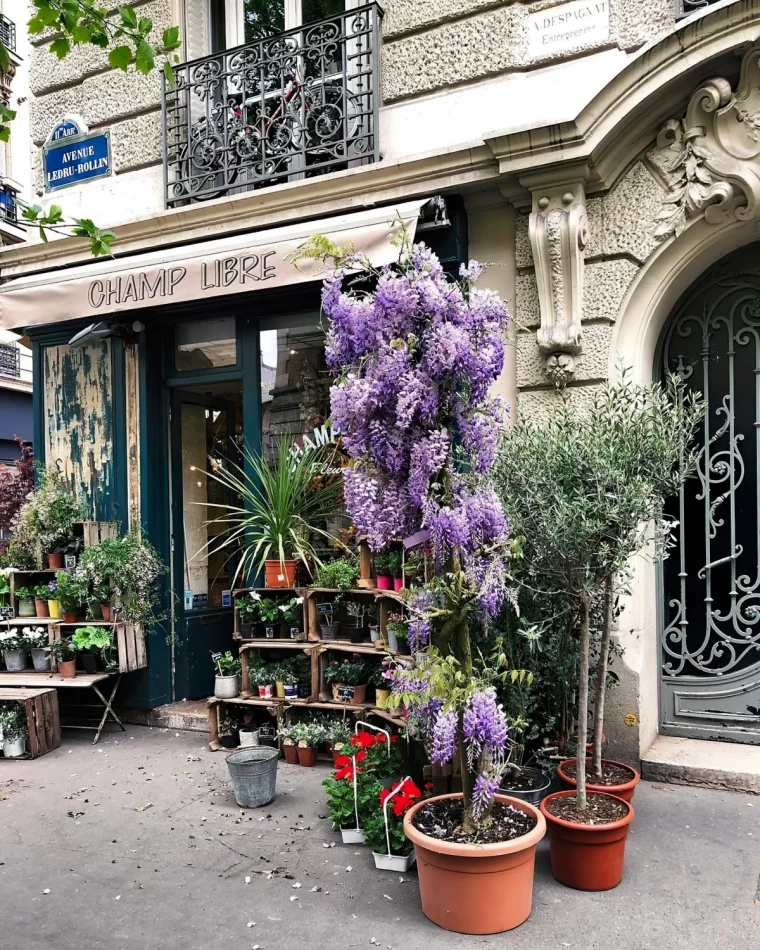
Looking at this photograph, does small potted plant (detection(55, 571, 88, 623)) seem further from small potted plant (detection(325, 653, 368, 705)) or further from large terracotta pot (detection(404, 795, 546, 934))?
large terracotta pot (detection(404, 795, 546, 934))

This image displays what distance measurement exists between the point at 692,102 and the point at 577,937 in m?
4.64

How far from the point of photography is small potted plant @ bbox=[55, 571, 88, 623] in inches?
249

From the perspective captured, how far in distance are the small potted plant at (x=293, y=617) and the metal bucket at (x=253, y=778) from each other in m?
1.17

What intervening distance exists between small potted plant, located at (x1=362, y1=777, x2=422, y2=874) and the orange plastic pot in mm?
2284

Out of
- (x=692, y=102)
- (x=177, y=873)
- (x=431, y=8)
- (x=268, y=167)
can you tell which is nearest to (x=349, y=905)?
(x=177, y=873)

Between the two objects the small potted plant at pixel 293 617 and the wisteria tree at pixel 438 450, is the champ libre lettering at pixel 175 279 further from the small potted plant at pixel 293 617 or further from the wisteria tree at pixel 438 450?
the small potted plant at pixel 293 617

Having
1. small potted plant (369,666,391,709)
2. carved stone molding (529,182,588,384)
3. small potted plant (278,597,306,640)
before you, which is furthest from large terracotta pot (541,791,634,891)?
carved stone molding (529,182,588,384)

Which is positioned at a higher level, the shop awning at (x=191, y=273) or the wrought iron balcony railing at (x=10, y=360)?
the wrought iron balcony railing at (x=10, y=360)

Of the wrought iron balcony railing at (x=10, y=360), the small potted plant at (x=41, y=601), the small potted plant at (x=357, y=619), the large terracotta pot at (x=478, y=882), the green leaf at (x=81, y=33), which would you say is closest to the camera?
the large terracotta pot at (x=478, y=882)

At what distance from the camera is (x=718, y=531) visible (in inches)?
205

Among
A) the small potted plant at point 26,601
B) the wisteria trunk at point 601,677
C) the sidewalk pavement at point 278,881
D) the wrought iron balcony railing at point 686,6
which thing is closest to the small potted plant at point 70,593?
the small potted plant at point 26,601

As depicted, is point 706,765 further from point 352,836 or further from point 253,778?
point 253,778

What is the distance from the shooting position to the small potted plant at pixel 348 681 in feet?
18.0

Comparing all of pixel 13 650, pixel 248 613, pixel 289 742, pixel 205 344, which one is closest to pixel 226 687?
pixel 248 613
